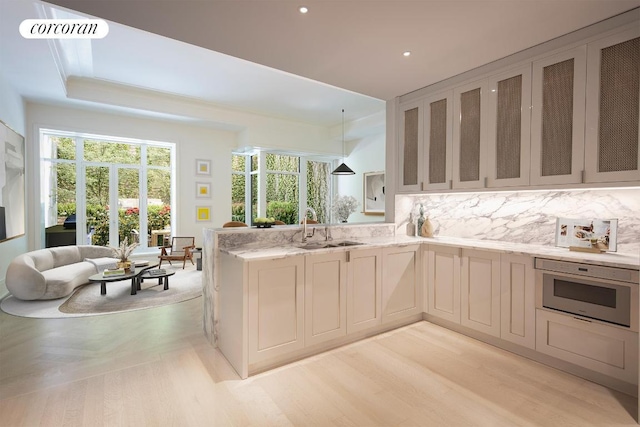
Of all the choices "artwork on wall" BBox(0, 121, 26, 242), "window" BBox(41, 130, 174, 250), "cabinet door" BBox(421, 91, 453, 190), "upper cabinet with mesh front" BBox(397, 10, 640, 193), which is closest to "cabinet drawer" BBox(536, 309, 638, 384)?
"upper cabinet with mesh front" BBox(397, 10, 640, 193)

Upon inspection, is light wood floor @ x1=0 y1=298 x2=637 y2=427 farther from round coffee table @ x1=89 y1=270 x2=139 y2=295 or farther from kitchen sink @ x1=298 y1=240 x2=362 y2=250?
round coffee table @ x1=89 y1=270 x2=139 y2=295

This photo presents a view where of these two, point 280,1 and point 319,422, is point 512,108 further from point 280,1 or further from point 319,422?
point 319,422

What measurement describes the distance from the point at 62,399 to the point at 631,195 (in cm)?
451

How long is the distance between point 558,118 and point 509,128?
0.38 meters

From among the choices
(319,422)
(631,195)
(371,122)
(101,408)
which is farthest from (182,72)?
(631,195)

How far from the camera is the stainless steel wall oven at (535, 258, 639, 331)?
2.12 m

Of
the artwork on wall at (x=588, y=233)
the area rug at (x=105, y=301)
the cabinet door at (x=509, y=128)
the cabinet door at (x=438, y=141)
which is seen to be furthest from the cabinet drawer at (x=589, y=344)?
the area rug at (x=105, y=301)

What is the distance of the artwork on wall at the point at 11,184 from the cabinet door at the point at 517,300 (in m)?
5.95

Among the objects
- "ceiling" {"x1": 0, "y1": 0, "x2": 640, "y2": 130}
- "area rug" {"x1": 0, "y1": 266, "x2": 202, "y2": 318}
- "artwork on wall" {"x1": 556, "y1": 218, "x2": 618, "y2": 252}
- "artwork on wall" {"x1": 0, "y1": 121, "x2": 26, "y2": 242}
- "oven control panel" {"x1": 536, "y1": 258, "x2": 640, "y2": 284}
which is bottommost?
"area rug" {"x1": 0, "y1": 266, "x2": 202, "y2": 318}

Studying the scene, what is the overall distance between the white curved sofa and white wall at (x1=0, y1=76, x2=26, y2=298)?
0.90ft

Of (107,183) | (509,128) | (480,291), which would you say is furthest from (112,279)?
(509,128)

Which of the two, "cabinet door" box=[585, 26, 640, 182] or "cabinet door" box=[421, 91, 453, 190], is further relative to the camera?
"cabinet door" box=[421, 91, 453, 190]

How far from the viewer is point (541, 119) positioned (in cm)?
266

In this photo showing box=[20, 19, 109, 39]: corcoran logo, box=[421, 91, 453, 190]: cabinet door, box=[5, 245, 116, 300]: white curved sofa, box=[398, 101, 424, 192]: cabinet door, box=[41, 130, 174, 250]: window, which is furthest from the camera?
box=[41, 130, 174, 250]: window
